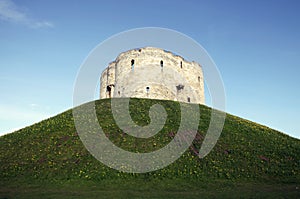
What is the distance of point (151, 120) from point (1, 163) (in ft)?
42.6

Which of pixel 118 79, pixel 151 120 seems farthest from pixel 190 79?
pixel 151 120

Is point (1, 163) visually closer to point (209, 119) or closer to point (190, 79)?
point (209, 119)

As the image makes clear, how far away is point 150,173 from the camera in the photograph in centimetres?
1880

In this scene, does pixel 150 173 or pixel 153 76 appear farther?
pixel 153 76

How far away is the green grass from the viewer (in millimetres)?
15891

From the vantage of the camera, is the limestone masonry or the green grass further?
the limestone masonry

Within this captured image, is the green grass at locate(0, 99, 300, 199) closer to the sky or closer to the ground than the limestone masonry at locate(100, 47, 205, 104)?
closer to the ground

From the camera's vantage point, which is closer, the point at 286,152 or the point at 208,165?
the point at 208,165

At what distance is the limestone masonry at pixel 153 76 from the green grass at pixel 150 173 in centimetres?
1261

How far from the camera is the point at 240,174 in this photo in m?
19.2

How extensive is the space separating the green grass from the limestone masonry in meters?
12.6

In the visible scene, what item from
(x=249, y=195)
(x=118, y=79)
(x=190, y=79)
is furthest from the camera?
(x=190, y=79)

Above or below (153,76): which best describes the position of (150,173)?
below

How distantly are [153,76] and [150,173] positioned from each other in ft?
78.1
